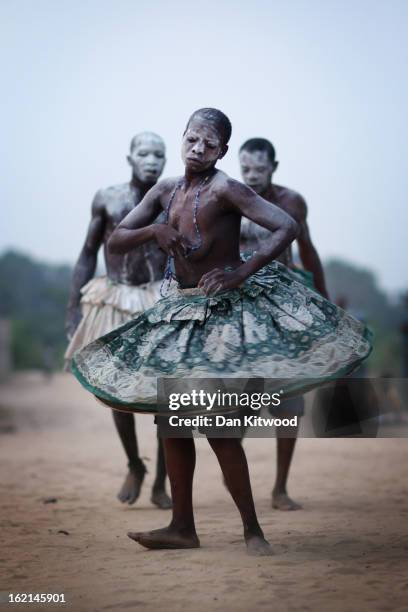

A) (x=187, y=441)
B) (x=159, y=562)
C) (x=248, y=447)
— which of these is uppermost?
(x=187, y=441)

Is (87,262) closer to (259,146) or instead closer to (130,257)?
(130,257)

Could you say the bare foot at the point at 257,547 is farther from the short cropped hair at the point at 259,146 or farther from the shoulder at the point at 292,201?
the short cropped hair at the point at 259,146

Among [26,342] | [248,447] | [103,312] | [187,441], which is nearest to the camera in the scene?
[187,441]

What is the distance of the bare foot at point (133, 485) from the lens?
5.61 m

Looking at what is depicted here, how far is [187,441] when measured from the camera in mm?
4051

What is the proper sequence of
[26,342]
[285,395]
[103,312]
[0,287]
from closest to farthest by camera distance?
[285,395], [103,312], [26,342], [0,287]

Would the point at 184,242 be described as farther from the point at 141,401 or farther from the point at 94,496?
the point at 94,496

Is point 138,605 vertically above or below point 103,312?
below

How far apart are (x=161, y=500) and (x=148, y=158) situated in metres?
1.94

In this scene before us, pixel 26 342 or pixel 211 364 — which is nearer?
pixel 211 364

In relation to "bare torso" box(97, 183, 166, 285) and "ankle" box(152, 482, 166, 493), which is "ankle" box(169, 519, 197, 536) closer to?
"ankle" box(152, 482, 166, 493)

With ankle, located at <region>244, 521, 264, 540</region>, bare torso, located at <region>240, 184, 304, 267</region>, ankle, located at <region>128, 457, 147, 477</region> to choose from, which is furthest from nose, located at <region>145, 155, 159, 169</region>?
ankle, located at <region>244, 521, 264, 540</region>

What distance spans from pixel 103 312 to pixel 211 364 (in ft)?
6.27

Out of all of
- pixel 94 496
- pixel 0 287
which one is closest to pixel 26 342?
pixel 0 287
